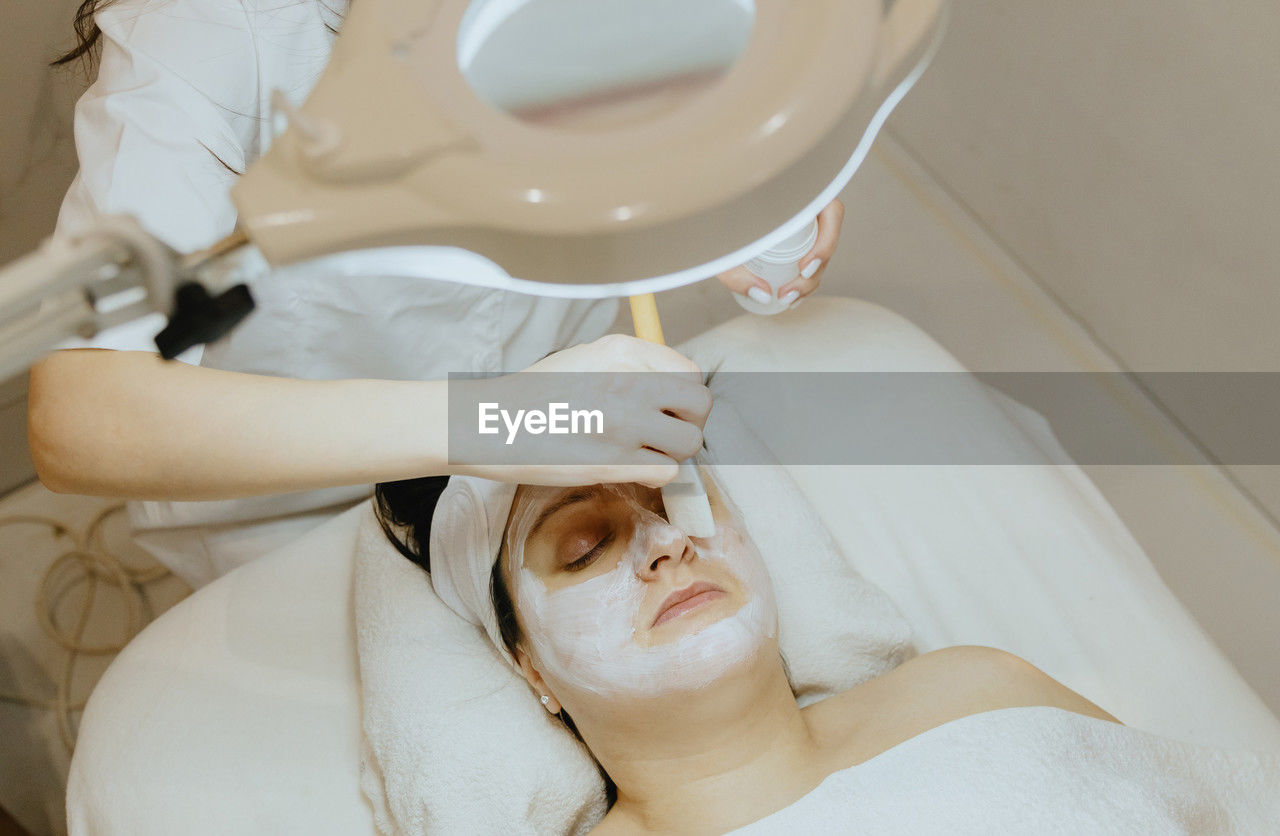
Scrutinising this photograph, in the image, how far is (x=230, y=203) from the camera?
84cm

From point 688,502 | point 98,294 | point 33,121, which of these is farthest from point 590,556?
point 33,121

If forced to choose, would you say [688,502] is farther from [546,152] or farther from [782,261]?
[546,152]

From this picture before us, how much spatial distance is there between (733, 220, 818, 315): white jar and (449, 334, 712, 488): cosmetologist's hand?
0.28 m

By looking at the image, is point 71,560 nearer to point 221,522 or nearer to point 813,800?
point 221,522

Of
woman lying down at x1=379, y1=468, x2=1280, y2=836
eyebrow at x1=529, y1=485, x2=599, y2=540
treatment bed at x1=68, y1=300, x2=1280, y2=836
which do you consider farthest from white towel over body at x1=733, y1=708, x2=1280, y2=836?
eyebrow at x1=529, y1=485, x2=599, y2=540

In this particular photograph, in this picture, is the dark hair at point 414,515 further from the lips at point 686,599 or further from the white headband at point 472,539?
the lips at point 686,599

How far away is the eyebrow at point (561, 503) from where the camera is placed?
982 mm

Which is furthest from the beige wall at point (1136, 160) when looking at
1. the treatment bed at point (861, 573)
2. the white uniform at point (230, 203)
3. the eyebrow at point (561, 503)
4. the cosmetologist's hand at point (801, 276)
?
the eyebrow at point (561, 503)

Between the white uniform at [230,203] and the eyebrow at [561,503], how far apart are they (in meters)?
0.29

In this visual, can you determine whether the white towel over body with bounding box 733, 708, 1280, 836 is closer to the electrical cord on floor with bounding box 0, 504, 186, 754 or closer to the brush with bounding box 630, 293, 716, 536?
the brush with bounding box 630, 293, 716, 536

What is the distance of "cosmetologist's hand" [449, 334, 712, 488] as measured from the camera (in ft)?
2.46

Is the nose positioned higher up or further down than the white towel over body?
higher up

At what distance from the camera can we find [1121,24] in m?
1.43
